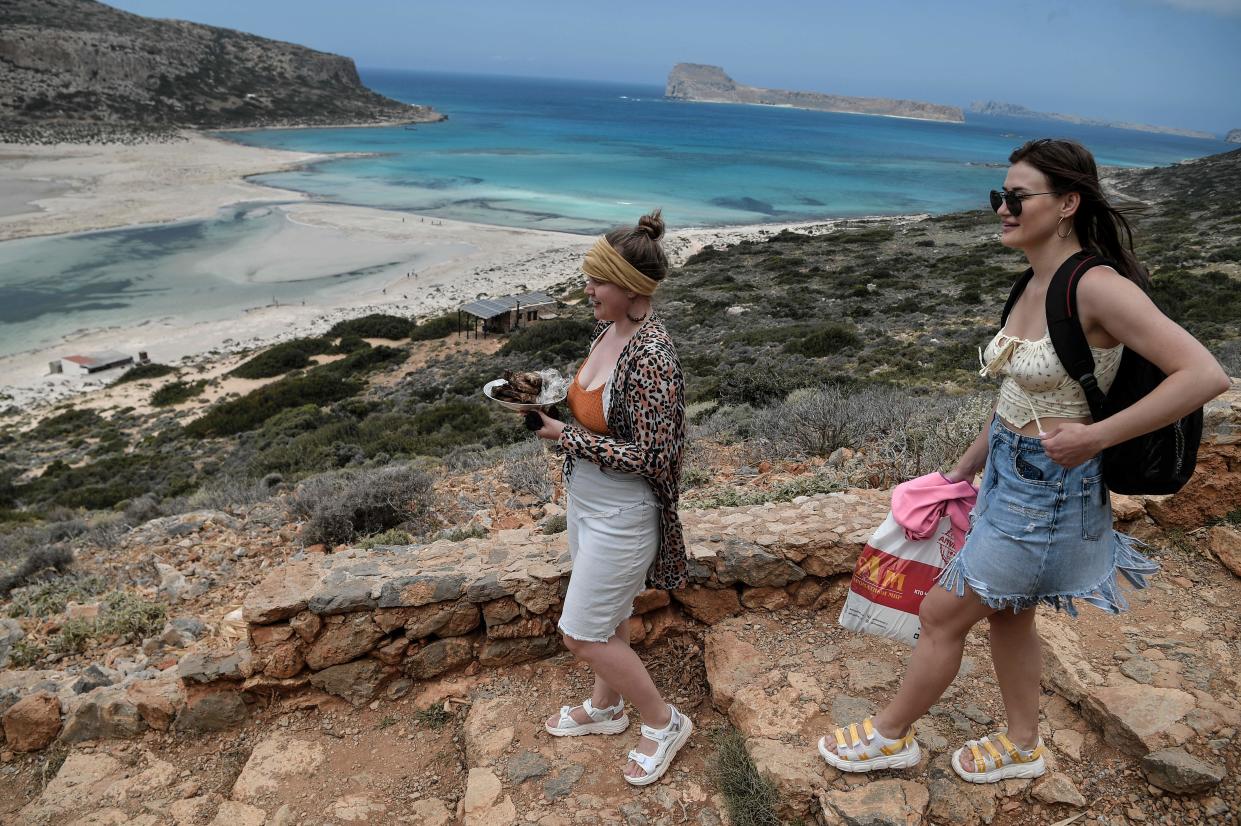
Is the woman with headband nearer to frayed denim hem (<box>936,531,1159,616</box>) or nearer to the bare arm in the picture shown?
frayed denim hem (<box>936,531,1159,616</box>)

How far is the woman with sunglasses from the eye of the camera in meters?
1.59

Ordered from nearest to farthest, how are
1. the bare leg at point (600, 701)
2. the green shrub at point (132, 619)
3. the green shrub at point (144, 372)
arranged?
1. the bare leg at point (600, 701)
2. the green shrub at point (132, 619)
3. the green shrub at point (144, 372)

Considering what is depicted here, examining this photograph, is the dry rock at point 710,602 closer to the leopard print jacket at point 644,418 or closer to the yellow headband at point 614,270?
the leopard print jacket at point 644,418

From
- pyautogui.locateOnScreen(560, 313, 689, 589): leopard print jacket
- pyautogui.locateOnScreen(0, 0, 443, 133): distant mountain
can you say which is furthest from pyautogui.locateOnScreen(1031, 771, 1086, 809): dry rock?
pyautogui.locateOnScreen(0, 0, 443, 133): distant mountain

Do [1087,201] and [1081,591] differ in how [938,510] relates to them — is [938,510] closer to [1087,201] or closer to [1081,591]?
[1081,591]

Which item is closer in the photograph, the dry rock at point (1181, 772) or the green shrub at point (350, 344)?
Answer: the dry rock at point (1181, 772)

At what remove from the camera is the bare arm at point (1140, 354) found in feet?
5.02

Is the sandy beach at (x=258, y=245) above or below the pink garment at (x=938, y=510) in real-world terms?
below

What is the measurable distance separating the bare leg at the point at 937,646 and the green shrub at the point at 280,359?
Result: 2047cm

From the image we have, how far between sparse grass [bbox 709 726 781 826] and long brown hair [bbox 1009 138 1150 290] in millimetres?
1851

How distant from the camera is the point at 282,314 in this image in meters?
26.0

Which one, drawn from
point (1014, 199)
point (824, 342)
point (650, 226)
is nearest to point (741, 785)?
point (650, 226)

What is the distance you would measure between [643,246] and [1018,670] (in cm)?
171

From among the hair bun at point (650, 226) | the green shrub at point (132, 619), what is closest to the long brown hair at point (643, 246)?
the hair bun at point (650, 226)
